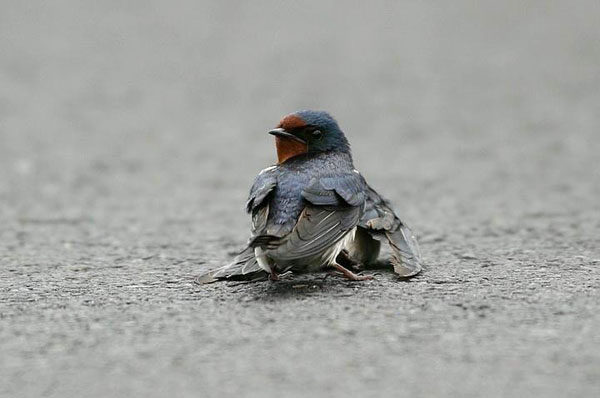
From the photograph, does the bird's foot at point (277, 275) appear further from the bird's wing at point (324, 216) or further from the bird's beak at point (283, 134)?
the bird's beak at point (283, 134)

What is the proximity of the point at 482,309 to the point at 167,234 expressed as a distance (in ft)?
9.80

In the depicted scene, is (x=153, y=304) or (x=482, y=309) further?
(x=153, y=304)

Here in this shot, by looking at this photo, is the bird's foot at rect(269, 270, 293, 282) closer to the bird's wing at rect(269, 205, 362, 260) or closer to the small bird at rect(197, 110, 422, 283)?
the small bird at rect(197, 110, 422, 283)

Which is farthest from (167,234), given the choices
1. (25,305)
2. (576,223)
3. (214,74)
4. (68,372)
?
(214,74)

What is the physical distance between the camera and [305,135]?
5.08 m

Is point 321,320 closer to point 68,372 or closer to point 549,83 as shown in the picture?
point 68,372

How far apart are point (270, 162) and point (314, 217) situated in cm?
468

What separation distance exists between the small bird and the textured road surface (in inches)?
6.6

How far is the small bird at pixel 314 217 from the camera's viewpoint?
430cm

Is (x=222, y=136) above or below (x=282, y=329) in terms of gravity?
above

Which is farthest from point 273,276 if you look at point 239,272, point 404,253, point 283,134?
point 283,134

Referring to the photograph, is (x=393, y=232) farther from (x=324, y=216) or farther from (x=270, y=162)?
(x=270, y=162)

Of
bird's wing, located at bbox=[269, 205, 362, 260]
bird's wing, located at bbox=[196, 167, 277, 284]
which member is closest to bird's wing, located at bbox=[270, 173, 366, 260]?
bird's wing, located at bbox=[269, 205, 362, 260]

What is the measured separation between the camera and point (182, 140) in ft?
32.8
